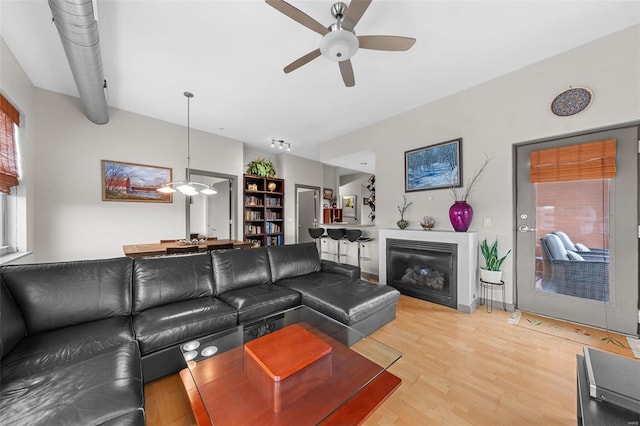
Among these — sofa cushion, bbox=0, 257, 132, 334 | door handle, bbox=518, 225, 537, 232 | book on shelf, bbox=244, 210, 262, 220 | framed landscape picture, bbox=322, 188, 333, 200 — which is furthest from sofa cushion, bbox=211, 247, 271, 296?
framed landscape picture, bbox=322, 188, 333, 200

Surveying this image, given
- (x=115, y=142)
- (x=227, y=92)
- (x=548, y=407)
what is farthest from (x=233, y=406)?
(x=115, y=142)

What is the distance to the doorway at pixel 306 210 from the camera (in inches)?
276

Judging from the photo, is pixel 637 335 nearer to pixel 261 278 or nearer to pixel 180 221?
pixel 261 278

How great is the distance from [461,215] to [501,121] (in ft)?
4.34

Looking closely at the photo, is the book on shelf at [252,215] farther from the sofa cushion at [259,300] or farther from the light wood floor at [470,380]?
the light wood floor at [470,380]

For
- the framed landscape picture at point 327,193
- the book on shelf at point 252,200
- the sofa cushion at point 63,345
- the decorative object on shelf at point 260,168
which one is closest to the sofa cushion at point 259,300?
the sofa cushion at point 63,345

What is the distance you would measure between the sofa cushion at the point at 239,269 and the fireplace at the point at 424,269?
82.0 inches

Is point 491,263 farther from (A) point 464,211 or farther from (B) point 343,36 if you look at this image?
(B) point 343,36

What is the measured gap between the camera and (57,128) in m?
Answer: 3.51

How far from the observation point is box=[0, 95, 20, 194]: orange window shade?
242cm

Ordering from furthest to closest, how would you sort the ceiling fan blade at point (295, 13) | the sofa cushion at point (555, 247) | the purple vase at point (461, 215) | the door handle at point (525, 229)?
1. the purple vase at point (461, 215)
2. the door handle at point (525, 229)
3. the sofa cushion at point (555, 247)
4. the ceiling fan blade at point (295, 13)

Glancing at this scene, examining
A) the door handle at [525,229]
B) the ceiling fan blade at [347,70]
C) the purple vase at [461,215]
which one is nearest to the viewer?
the ceiling fan blade at [347,70]

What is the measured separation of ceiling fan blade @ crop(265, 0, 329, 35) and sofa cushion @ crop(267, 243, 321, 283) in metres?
2.36

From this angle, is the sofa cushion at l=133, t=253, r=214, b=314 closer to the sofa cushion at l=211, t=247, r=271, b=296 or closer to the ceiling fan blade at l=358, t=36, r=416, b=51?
the sofa cushion at l=211, t=247, r=271, b=296
